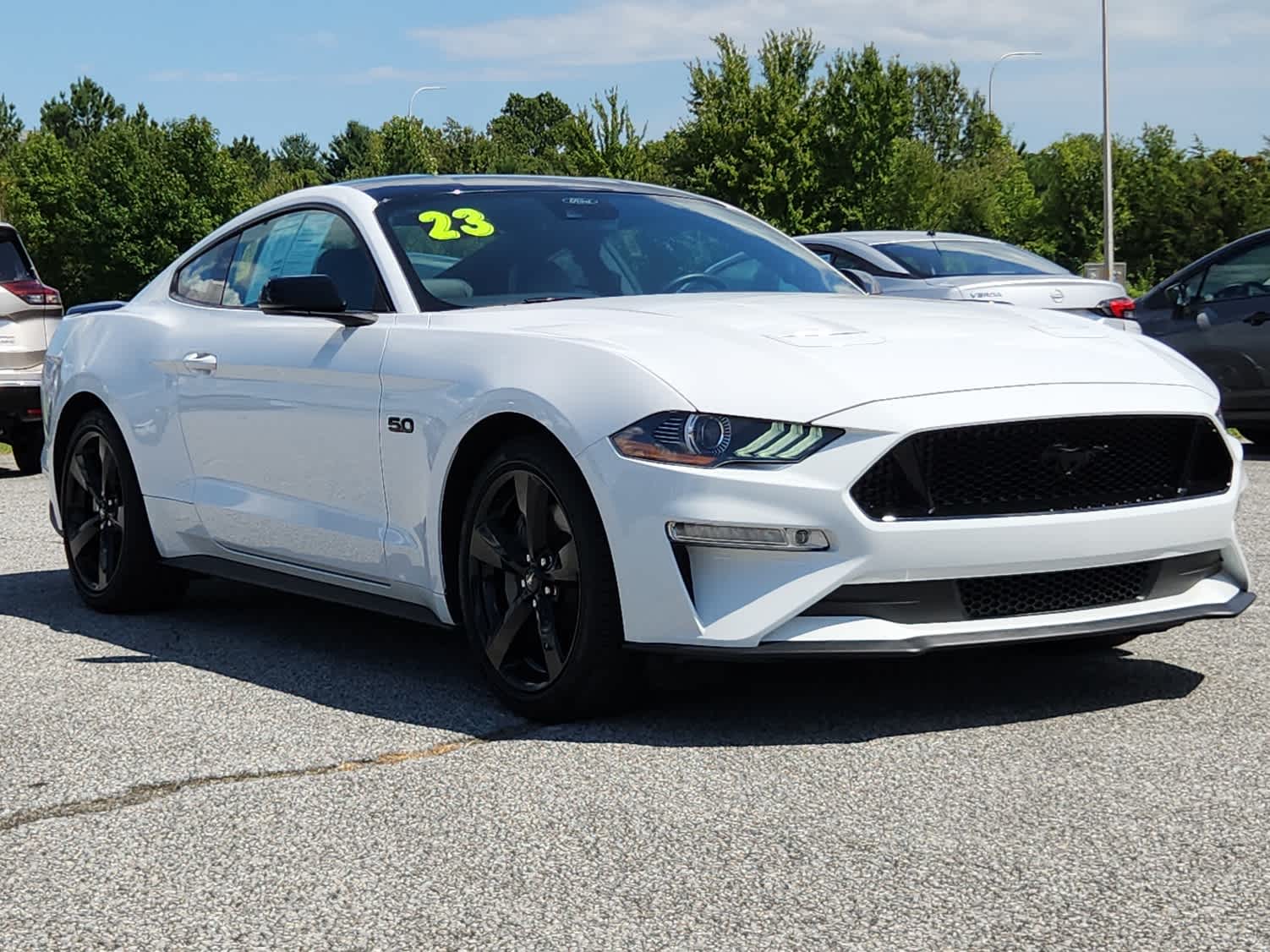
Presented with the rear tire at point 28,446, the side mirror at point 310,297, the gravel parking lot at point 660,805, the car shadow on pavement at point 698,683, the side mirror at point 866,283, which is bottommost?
the rear tire at point 28,446

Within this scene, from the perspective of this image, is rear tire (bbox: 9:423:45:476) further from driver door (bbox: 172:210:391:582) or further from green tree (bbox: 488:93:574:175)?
green tree (bbox: 488:93:574:175)

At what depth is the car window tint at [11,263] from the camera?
1414cm

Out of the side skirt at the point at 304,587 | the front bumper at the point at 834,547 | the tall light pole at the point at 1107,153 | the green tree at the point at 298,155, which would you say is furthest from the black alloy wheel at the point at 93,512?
the green tree at the point at 298,155

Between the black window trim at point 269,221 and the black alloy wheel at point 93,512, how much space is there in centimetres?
66

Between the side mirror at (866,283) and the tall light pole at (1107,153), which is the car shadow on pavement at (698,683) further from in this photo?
the tall light pole at (1107,153)

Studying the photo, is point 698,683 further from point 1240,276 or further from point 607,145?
point 607,145

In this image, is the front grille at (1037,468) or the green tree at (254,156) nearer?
the front grille at (1037,468)

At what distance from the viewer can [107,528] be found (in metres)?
7.14

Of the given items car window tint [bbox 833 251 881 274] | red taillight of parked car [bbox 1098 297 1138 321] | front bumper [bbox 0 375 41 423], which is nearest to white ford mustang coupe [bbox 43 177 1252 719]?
red taillight of parked car [bbox 1098 297 1138 321]

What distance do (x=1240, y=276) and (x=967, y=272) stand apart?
176 cm

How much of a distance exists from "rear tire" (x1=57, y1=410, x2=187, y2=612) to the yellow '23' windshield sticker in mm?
1734

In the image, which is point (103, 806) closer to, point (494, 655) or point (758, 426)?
point (494, 655)

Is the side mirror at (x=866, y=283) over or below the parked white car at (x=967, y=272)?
over

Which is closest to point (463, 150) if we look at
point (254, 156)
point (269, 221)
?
point (254, 156)
